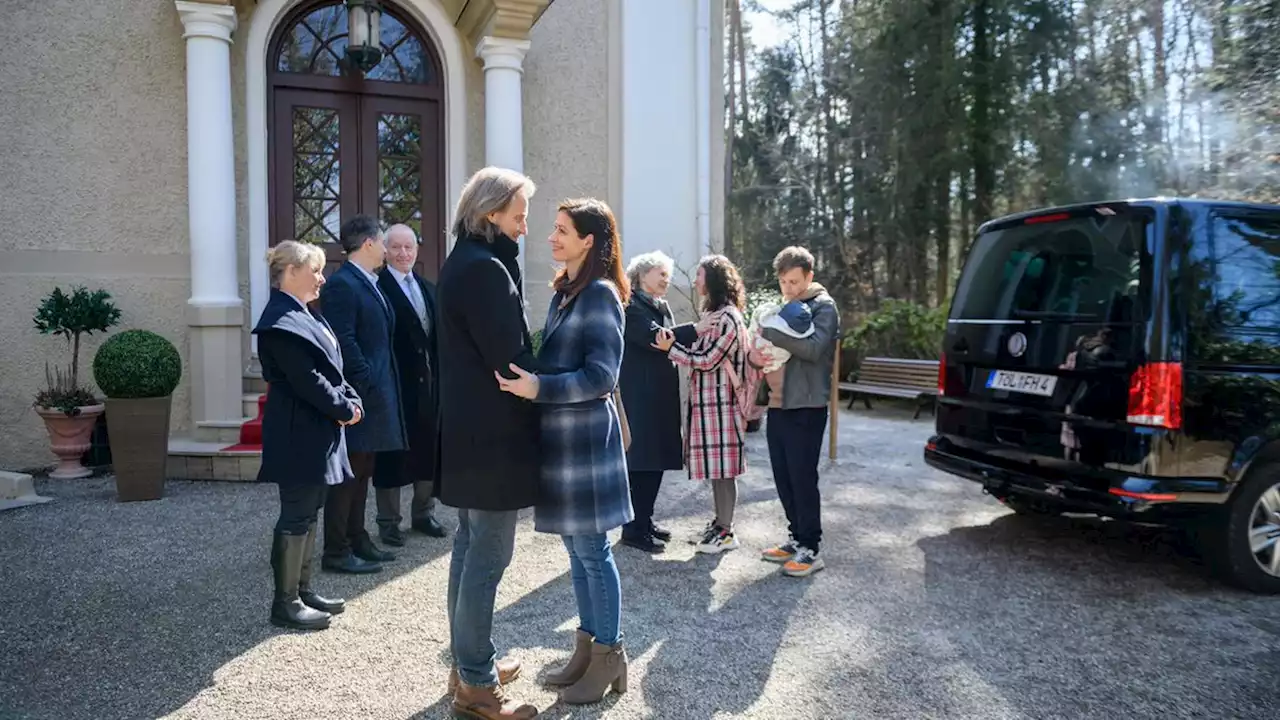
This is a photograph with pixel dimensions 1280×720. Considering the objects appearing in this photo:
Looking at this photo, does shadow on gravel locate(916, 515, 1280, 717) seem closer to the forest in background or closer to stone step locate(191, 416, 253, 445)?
stone step locate(191, 416, 253, 445)

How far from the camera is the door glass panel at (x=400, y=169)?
347 inches

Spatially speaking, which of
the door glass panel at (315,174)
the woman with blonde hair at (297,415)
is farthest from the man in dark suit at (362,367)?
the door glass panel at (315,174)

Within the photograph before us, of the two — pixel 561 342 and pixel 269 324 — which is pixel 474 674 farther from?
pixel 269 324

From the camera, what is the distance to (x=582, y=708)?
329cm

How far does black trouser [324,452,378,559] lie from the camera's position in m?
4.86

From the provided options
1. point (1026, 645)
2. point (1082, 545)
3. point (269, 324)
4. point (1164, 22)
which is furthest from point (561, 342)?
point (1164, 22)

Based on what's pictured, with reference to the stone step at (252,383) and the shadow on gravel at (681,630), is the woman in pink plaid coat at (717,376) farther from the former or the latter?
the stone step at (252,383)

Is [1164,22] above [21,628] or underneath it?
above

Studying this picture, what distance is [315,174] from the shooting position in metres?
8.65

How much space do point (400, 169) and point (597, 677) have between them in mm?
6636

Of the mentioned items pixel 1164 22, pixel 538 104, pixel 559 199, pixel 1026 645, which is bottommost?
pixel 1026 645

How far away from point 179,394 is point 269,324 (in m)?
4.92

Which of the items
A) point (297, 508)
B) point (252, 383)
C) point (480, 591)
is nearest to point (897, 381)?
point (252, 383)

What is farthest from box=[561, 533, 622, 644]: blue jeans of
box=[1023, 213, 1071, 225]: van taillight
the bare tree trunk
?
the bare tree trunk
